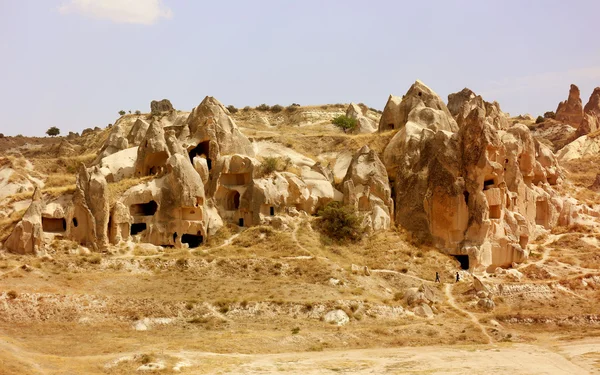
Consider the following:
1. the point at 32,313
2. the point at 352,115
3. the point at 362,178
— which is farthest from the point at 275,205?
the point at 352,115

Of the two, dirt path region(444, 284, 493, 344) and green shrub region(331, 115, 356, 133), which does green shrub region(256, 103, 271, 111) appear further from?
dirt path region(444, 284, 493, 344)

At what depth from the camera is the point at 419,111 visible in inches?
1984

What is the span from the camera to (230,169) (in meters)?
43.7

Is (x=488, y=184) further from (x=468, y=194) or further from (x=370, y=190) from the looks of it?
(x=370, y=190)

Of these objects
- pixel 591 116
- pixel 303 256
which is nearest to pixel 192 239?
pixel 303 256

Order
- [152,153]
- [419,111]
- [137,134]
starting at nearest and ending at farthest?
[152,153], [419,111], [137,134]

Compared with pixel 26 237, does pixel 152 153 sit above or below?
above

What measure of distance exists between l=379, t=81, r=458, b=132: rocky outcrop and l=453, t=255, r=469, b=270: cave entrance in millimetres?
10167

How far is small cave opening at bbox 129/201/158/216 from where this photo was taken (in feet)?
131

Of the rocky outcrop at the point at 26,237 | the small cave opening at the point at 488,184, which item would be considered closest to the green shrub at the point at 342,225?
the small cave opening at the point at 488,184

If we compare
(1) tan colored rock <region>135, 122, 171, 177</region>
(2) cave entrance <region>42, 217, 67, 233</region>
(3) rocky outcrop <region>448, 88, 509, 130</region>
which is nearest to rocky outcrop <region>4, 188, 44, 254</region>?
(2) cave entrance <region>42, 217, 67, 233</region>

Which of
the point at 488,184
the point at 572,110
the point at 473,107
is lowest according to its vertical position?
the point at 488,184

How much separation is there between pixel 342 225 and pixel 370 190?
12.1 feet

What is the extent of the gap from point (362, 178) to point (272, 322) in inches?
594
